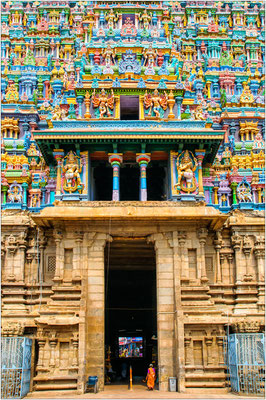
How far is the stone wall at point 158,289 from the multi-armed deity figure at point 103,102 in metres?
6.77

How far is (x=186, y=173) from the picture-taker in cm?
2614

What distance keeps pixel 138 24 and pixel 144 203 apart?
1558 centimetres

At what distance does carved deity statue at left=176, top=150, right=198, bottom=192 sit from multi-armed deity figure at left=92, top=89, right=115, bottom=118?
4883 mm

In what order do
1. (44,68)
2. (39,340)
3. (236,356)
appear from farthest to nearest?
(44,68) < (39,340) < (236,356)

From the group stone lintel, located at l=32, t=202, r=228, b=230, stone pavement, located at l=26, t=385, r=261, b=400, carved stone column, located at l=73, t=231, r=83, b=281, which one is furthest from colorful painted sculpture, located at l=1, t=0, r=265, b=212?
stone pavement, located at l=26, t=385, r=261, b=400

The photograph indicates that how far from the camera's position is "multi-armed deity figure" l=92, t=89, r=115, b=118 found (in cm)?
2786

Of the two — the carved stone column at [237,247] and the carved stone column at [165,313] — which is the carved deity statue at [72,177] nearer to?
the carved stone column at [165,313]

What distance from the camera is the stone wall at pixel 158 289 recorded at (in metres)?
23.0

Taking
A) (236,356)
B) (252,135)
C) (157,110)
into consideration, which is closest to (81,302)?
(236,356)

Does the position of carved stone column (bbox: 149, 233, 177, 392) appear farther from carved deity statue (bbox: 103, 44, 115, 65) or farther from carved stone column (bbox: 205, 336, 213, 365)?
carved deity statue (bbox: 103, 44, 115, 65)

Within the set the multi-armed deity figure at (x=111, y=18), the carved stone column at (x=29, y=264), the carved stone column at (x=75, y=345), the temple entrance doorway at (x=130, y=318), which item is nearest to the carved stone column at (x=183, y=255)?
the carved stone column at (x=75, y=345)

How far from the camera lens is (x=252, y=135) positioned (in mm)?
31859

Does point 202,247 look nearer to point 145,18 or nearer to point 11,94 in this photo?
point 11,94

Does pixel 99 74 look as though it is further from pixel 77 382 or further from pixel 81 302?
pixel 77 382
